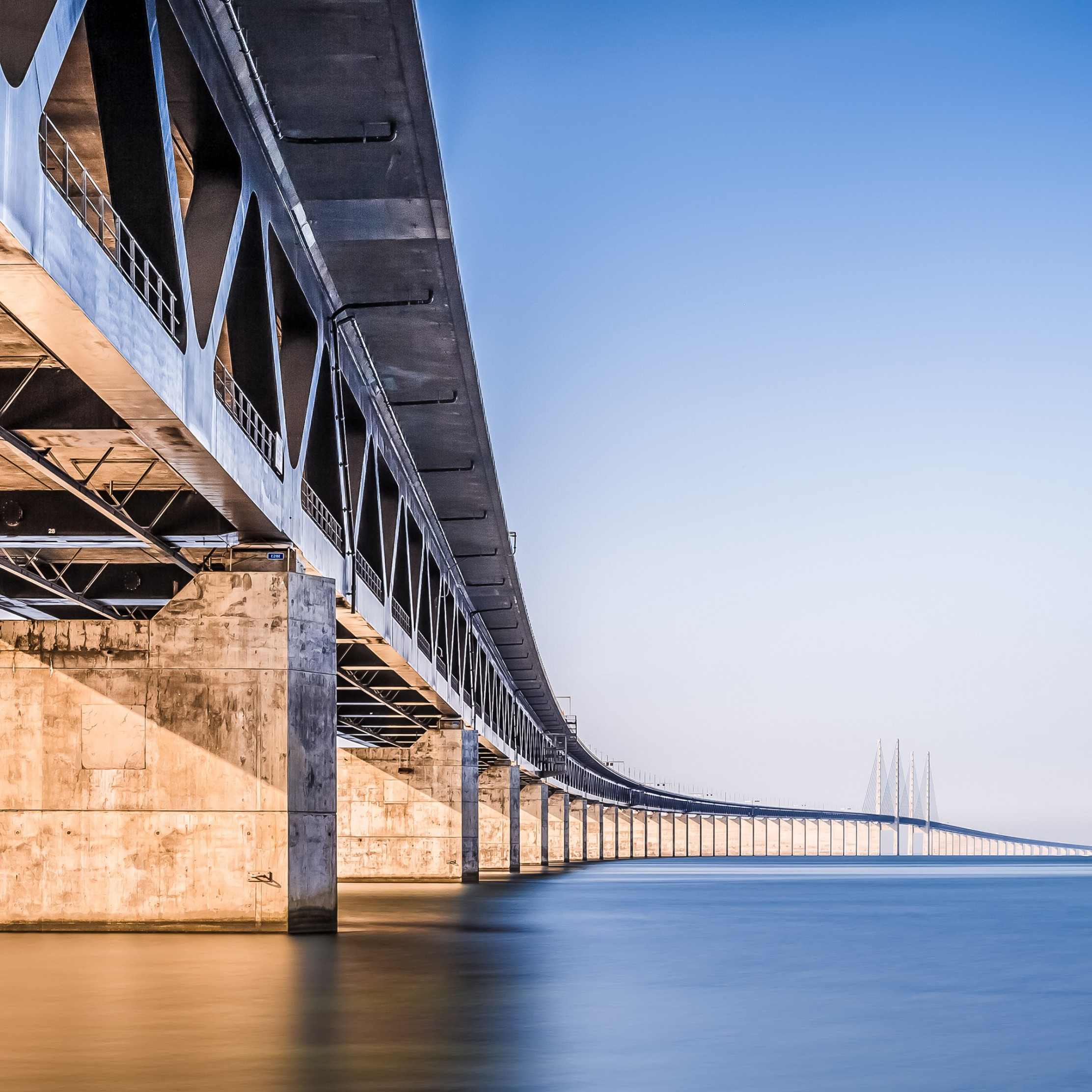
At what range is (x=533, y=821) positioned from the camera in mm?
97562

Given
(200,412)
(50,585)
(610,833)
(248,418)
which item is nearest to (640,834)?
(610,833)

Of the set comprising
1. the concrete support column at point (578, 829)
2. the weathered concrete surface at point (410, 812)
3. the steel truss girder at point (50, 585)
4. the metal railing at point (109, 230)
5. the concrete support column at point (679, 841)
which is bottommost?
the concrete support column at point (679, 841)

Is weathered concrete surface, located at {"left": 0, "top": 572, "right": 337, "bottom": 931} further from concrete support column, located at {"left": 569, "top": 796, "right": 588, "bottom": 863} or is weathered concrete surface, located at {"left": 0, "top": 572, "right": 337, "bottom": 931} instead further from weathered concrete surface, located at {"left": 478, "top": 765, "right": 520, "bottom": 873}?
concrete support column, located at {"left": 569, "top": 796, "right": 588, "bottom": 863}

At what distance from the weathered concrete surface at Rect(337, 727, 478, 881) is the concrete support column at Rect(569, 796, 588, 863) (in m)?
75.7

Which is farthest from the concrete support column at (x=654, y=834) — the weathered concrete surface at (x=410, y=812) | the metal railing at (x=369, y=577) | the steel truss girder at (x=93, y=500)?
the steel truss girder at (x=93, y=500)

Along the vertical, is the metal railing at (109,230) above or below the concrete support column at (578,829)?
above

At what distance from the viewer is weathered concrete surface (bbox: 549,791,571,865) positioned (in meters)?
116

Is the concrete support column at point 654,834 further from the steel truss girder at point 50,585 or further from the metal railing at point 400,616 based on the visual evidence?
the steel truss girder at point 50,585

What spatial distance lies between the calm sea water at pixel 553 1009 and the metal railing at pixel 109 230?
23.5 ft

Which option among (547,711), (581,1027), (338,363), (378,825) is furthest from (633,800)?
(581,1027)

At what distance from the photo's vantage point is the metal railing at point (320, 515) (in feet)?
87.6

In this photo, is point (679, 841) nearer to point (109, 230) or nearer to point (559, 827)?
point (559, 827)

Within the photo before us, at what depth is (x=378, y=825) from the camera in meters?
56.2

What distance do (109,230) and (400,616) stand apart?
24424 mm
